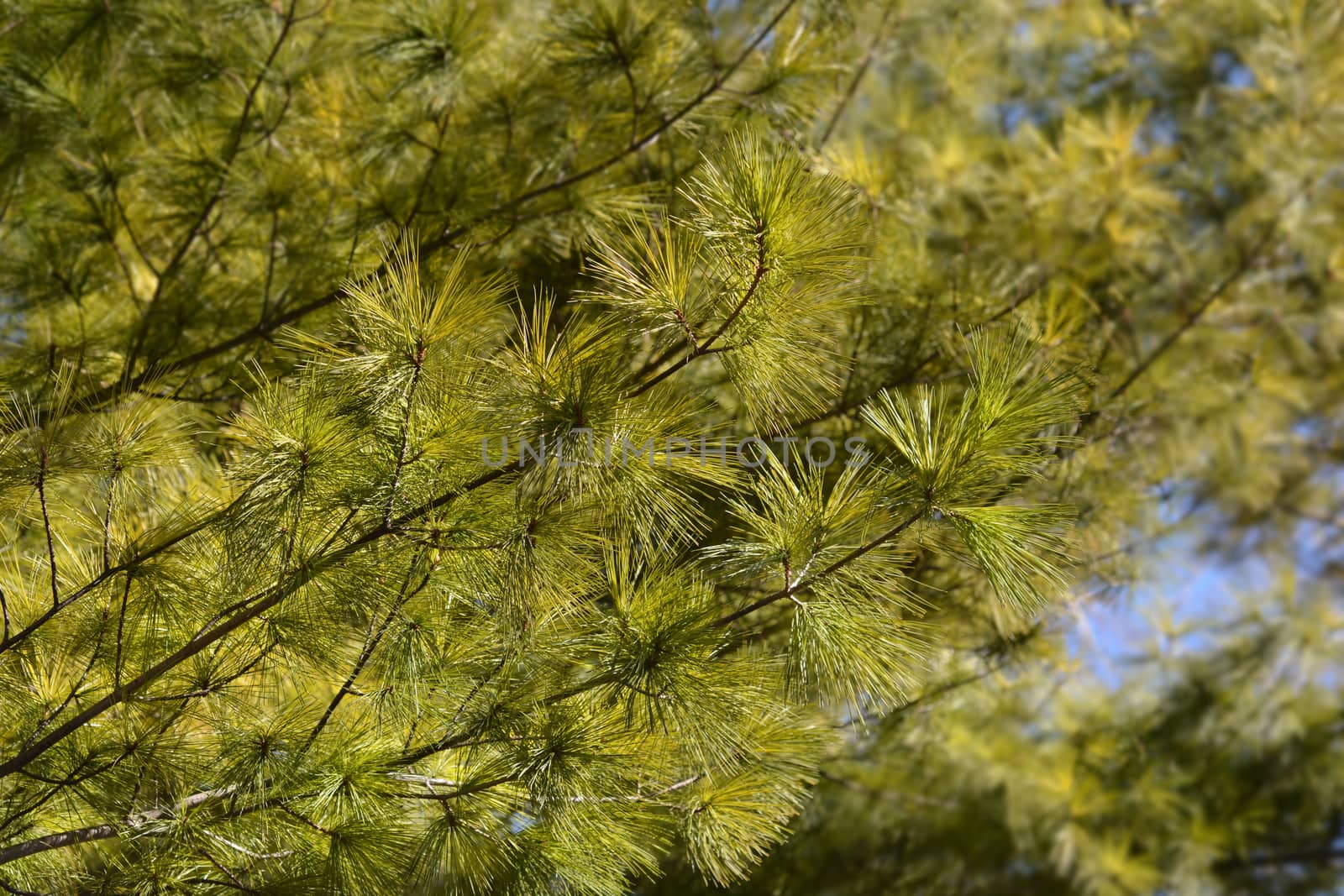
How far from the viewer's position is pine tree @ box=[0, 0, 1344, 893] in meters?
1.04

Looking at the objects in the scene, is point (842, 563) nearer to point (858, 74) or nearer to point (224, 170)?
point (224, 170)

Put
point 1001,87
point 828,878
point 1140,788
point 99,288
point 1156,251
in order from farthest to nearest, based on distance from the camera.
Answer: point 1001,87 → point 1156,251 → point 1140,788 → point 828,878 → point 99,288

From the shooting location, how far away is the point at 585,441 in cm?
100

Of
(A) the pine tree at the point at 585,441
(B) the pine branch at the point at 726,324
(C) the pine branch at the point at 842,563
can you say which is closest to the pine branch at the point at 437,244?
(A) the pine tree at the point at 585,441

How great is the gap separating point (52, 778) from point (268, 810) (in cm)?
28

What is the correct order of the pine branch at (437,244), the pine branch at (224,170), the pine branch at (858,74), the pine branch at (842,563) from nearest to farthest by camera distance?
the pine branch at (842,563) → the pine branch at (437,244) → the pine branch at (224,170) → the pine branch at (858,74)

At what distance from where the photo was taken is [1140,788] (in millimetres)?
2912

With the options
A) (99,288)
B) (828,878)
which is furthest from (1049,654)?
(99,288)

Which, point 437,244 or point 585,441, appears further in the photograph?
point 437,244

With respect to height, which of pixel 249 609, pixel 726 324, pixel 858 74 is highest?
pixel 726 324

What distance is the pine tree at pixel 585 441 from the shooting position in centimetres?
104

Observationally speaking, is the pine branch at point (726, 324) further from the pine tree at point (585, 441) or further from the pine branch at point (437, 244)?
the pine branch at point (437, 244)

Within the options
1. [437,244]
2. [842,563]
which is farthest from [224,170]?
[842,563]

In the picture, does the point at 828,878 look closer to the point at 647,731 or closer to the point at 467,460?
the point at 647,731
